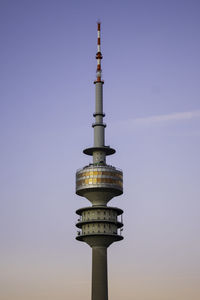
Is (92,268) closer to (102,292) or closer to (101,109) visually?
(102,292)

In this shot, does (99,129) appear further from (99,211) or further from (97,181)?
(99,211)

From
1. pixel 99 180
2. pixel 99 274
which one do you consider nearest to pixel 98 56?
pixel 99 180

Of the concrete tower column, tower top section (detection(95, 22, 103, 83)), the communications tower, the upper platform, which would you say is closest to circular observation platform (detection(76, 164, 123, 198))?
the communications tower

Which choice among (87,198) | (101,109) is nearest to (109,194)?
(87,198)

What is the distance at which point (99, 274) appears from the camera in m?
128

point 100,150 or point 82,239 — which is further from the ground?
point 100,150

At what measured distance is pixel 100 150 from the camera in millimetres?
139500

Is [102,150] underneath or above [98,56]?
underneath

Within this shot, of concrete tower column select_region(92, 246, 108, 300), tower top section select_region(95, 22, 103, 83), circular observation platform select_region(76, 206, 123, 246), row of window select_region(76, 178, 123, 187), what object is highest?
tower top section select_region(95, 22, 103, 83)

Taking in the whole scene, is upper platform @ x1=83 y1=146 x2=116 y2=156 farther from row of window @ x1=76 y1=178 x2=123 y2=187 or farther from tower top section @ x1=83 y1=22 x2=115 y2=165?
row of window @ x1=76 y1=178 x2=123 y2=187

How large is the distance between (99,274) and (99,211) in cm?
1535

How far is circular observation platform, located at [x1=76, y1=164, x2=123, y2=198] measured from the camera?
134 metres

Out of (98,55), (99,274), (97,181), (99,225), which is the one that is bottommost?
(99,274)

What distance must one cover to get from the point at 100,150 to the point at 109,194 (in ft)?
39.6
